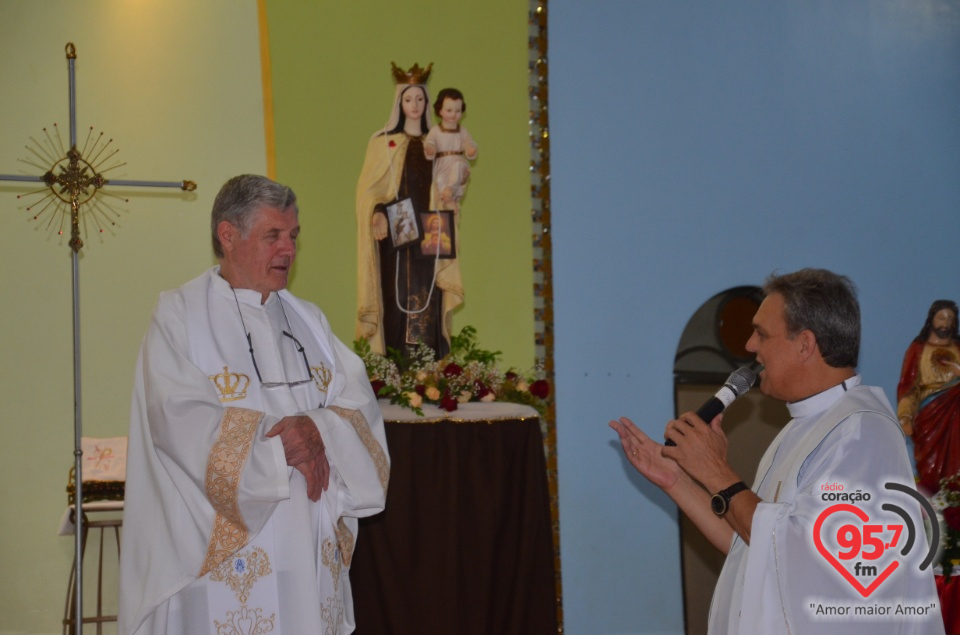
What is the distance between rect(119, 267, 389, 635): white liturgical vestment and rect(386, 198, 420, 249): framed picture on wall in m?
2.72

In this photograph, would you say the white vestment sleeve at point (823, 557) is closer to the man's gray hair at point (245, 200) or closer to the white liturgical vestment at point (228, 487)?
the white liturgical vestment at point (228, 487)

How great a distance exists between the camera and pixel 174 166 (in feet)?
21.6

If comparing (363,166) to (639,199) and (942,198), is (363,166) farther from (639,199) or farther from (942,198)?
(942,198)

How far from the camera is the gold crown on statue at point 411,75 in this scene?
20.9 ft

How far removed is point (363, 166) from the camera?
21.3ft

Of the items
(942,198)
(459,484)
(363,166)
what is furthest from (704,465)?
(942,198)

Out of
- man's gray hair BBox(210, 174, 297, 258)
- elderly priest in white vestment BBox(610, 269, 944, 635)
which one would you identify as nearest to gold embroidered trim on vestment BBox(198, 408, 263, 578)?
man's gray hair BBox(210, 174, 297, 258)

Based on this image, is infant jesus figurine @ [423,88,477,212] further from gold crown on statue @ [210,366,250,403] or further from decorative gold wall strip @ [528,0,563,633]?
gold crown on statue @ [210,366,250,403]

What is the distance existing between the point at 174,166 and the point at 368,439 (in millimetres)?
3652

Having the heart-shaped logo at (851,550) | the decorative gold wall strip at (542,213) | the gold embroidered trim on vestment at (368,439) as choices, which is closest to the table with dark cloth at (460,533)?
the decorative gold wall strip at (542,213)

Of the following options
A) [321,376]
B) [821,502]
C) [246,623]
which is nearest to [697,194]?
[321,376]

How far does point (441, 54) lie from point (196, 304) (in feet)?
12.6

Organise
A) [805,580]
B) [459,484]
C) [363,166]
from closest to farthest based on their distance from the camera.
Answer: [805,580]
[459,484]
[363,166]

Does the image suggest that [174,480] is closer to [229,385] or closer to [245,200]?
[229,385]
